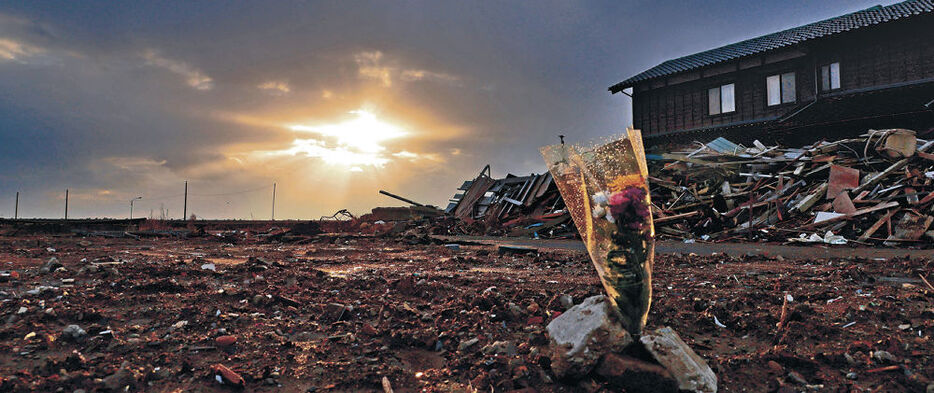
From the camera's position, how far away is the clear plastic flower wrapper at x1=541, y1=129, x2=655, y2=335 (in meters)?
2.28

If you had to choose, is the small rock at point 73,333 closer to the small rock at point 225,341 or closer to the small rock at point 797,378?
the small rock at point 225,341

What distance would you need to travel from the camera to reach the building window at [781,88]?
17797 mm

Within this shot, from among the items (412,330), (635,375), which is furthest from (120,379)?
(635,375)

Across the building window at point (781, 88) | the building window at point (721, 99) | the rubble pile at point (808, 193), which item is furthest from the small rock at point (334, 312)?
the building window at point (721, 99)

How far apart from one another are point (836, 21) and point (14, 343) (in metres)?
24.5

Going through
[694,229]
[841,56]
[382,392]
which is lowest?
[382,392]

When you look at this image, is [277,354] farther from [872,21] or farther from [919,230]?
[872,21]

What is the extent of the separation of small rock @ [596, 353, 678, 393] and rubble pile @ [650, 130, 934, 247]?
897 cm

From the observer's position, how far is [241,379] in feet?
7.91

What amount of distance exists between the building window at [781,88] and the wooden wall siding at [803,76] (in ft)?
0.59

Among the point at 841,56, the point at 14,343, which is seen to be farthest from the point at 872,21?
the point at 14,343

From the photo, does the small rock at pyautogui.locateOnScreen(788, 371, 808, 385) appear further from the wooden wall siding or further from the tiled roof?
the tiled roof

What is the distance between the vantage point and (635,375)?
2.20m

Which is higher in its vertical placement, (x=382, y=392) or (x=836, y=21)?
(x=836, y=21)
